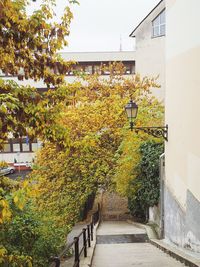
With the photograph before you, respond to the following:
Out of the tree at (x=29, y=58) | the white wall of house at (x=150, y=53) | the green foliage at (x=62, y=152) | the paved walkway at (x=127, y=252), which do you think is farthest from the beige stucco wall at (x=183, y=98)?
the white wall of house at (x=150, y=53)

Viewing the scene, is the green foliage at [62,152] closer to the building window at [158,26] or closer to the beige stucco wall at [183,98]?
the beige stucco wall at [183,98]

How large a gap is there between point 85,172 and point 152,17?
14.7 m

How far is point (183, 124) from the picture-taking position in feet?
31.2

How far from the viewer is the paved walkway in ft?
27.3

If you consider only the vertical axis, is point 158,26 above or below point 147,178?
above

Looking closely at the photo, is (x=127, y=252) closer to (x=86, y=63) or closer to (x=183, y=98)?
(x=183, y=98)

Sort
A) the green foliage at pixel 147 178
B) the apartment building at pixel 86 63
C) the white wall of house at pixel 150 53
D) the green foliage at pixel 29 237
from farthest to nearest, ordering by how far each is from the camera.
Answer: the apartment building at pixel 86 63
the white wall of house at pixel 150 53
the green foliage at pixel 147 178
the green foliage at pixel 29 237

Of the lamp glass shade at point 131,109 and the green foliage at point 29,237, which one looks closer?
the green foliage at point 29,237

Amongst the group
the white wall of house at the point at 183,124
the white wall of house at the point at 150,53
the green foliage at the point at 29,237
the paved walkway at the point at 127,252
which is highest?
the white wall of house at the point at 150,53

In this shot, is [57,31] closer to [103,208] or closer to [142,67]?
[103,208]

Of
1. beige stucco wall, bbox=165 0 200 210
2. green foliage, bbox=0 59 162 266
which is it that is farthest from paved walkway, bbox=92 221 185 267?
beige stucco wall, bbox=165 0 200 210

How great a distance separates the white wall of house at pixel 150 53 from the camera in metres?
27.5

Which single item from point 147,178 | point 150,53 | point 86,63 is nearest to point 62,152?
point 147,178

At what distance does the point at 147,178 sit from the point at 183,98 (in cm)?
656
